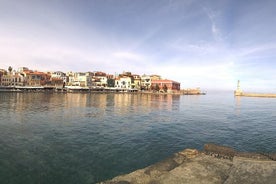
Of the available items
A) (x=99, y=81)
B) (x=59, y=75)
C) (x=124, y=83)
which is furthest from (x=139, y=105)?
(x=59, y=75)

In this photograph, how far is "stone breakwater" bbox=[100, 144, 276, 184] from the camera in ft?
28.8

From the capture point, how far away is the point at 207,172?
33.1ft

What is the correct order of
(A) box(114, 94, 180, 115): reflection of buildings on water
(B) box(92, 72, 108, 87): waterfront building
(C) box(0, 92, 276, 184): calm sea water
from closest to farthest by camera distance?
(C) box(0, 92, 276, 184): calm sea water
(A) box(114, 94, 180, 115): reflection of buildings on water
(B) box(92, 72, 108, 87): waterfront building

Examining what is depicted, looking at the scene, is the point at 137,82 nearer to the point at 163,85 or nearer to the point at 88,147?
the point at 163,85

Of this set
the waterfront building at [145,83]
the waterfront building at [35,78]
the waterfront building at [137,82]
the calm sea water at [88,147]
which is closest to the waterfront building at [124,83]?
the waterfront building at [137,82]

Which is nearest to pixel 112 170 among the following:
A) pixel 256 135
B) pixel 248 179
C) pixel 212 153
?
pixel 212 153

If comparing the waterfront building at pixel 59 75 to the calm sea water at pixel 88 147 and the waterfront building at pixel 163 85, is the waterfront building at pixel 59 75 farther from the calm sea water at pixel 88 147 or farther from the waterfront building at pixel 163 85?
the calm sea water at pixel 88 147

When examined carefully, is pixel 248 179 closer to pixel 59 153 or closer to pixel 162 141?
pixel 162 141

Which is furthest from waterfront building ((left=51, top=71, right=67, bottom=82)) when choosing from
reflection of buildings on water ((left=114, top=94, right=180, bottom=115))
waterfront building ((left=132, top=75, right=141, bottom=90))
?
reflection of buildings on water ((left=114, top=94, right=180, bottom=115))

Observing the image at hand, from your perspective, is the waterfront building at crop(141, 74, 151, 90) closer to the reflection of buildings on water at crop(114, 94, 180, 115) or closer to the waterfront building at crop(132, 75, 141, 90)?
the waterfront building at crop(132, 75, 141, 90)

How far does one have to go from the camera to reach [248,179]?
8.50m

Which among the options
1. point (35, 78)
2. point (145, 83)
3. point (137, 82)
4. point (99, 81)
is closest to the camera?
point (35, 78)

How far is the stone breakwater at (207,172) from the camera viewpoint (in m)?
8.79

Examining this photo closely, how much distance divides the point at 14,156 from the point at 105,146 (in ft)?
22.3
